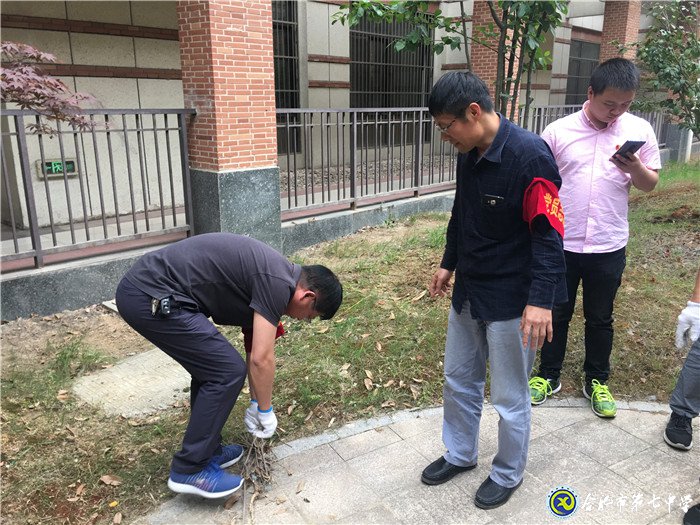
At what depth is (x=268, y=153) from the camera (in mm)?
6340

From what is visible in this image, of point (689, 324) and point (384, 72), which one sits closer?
point (689, 324)

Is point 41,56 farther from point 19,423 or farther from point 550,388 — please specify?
point 550,388

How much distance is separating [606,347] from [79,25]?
670 cm

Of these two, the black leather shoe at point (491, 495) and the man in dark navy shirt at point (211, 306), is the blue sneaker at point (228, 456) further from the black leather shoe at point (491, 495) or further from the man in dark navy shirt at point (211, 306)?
→ the black leather shoe at point (491, 495)

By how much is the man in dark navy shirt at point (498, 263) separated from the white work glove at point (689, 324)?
2.29 ft

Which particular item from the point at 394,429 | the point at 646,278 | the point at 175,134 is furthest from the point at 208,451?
the point at 175,134

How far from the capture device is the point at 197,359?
8.21 ft

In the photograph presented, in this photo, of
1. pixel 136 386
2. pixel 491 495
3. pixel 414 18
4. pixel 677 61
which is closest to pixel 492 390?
pixel 491 495

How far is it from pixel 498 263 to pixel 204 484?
5.42 feet

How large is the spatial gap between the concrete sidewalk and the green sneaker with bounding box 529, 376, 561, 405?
99mm

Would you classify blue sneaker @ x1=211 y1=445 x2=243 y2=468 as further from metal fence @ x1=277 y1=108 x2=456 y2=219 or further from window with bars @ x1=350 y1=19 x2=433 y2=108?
window with bars @ x1=350 y1=19 x2=433 y2=108

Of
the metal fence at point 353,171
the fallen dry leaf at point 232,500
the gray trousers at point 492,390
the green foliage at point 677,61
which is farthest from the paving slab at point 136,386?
the green foliage at point 677,61

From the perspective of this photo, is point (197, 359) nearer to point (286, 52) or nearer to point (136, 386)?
point (136, 386)

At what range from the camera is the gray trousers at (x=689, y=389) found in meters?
2.92
